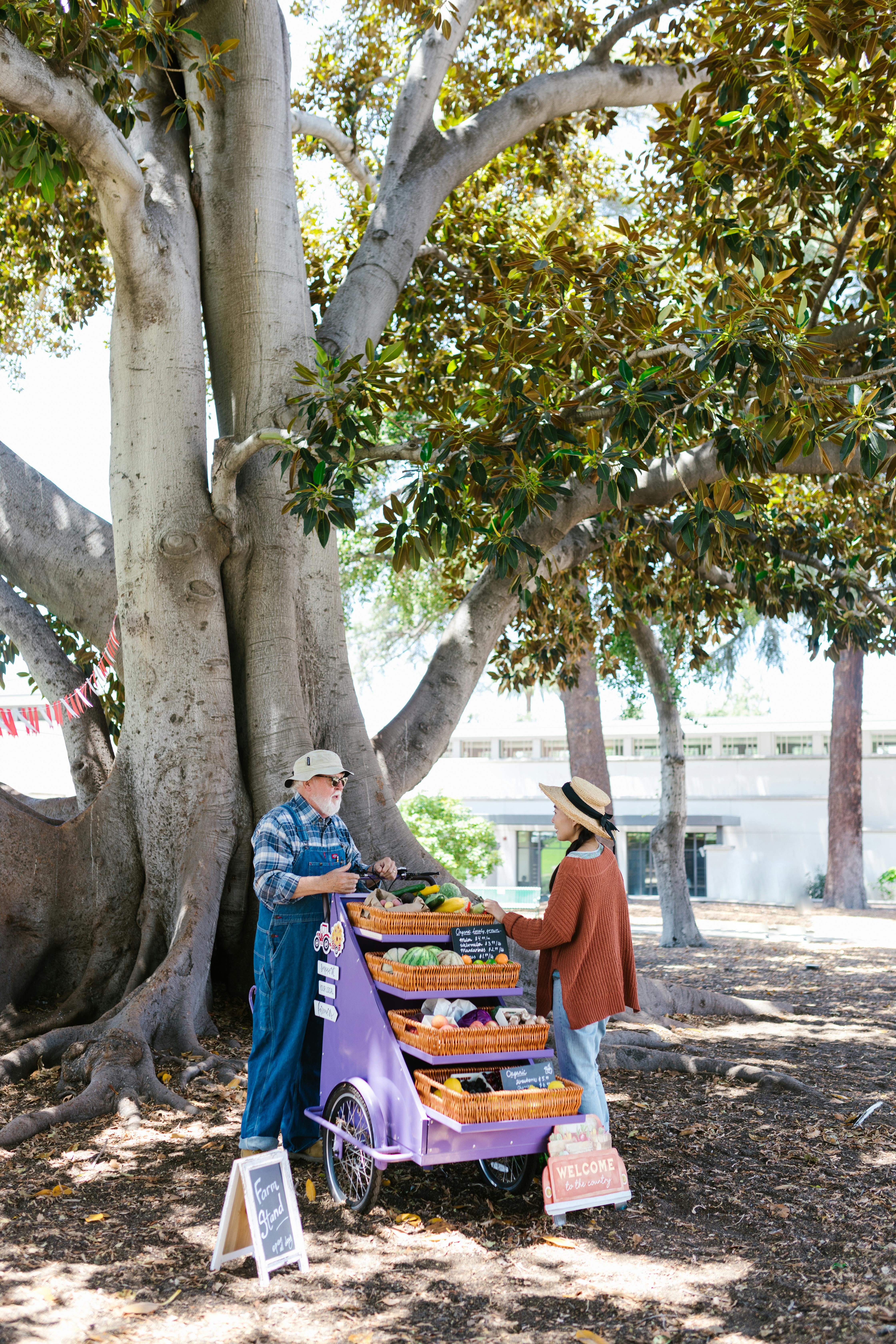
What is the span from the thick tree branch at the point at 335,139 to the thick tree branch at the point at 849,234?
4386mm

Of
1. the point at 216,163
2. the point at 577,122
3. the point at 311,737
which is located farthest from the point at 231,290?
the point at 577,122

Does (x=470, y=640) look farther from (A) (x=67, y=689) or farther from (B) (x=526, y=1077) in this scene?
(B) (x=526, y=1077)

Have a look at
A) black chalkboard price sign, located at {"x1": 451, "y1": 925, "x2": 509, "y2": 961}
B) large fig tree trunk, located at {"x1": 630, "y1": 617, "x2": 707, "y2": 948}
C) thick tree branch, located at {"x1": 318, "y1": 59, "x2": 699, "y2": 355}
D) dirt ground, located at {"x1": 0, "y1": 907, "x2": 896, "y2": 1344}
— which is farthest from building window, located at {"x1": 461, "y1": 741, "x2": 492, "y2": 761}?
black chalkboard price sign, located at {"x1": 451, "y1": 925, "x2": 509, "y2": 961}

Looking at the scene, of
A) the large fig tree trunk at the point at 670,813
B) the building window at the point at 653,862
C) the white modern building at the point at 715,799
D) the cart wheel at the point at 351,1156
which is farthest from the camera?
the building window at the point at 653,862

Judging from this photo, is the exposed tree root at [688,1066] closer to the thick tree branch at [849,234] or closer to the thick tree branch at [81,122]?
the thick tree branch at [849,234]

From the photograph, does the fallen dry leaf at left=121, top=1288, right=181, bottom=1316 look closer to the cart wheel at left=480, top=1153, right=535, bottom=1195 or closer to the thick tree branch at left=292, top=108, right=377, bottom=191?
the cart wheel at left=480, top=1153, right=535, bottom=1195

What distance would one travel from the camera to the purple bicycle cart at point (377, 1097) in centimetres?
374

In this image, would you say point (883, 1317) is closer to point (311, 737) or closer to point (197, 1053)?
point (197, 1053)

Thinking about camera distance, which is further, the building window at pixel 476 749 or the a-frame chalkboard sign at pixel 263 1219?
the building window at pixel 476 749

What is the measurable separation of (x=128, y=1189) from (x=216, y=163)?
642cm

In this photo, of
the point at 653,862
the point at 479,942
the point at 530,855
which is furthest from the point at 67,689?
the point at 530,855

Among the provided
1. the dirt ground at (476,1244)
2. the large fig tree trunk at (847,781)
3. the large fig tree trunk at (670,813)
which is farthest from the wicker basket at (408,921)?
the large fig tree trunk at (847,781)

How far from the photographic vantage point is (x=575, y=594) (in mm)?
12828

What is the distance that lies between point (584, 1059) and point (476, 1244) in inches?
32.1
